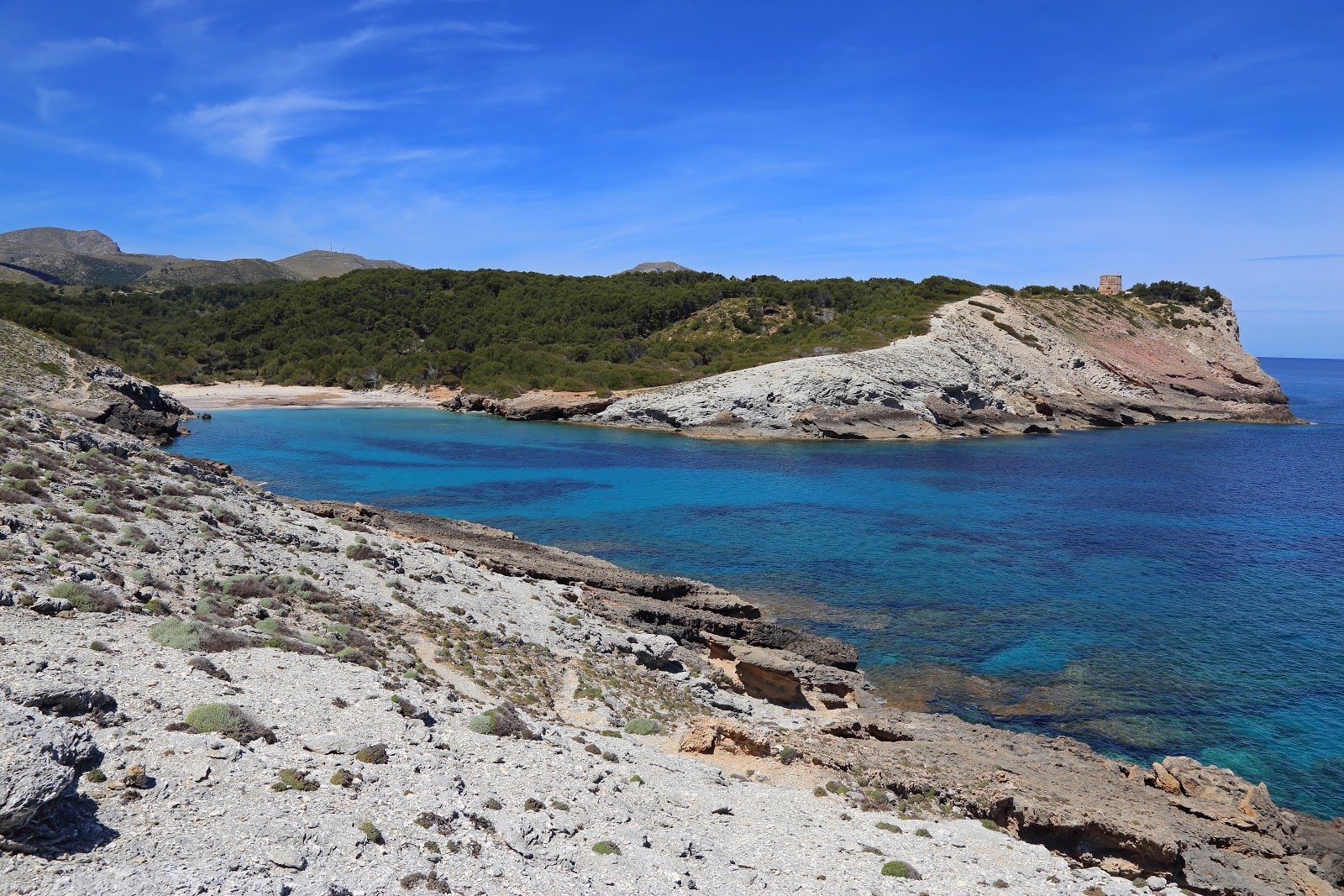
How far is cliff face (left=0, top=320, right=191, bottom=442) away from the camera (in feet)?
156

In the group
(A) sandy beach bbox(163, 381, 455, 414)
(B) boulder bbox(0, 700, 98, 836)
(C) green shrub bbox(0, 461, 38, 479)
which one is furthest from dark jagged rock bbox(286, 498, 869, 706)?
(A) sandy beach bbox(163, 381, 455, 414)

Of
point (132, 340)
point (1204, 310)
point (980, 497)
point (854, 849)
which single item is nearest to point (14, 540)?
point (854, 849)

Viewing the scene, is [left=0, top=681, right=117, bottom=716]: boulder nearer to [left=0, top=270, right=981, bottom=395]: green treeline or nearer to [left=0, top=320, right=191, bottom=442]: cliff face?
[left=0, top=320, right=191, bottom=442]: cliff face

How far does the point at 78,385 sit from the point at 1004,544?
55951 mm

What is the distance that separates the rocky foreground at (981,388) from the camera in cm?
7162

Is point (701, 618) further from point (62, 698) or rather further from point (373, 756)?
point (62, 698)

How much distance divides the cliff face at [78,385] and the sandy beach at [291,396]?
61.3 feet

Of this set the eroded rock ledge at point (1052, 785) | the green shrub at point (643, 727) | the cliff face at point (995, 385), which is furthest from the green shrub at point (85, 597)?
the cliff face at point (995, 385)

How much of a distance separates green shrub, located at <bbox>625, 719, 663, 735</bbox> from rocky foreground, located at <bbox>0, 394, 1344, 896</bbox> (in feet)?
0.17

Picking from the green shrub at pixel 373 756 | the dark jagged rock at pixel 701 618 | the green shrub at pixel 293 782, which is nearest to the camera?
the green shrub at pixel 293 782

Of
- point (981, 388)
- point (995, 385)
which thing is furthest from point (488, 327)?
point (995, 385)

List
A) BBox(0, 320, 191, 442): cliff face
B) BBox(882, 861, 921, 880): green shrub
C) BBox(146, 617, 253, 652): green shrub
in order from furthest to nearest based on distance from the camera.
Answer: BBox(0, 320, 191, 442): cliff face < BBox(146, 617, 253, 652): green shrub < BBox(882, 861, 921, 880): green shrub

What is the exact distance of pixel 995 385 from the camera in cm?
8075

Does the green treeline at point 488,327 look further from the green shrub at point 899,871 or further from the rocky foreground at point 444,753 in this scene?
the green shrub at point 899,871
